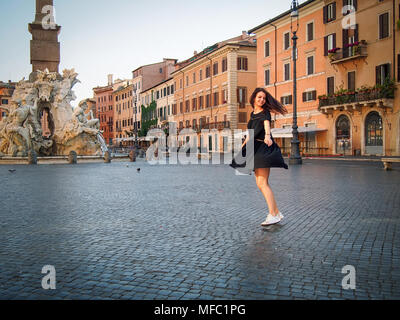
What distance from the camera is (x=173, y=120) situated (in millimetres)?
66062

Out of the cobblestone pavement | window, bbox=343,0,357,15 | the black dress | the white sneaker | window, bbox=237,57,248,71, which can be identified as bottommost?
the cobblestone pavement

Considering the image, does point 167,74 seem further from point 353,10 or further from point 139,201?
point 139,201

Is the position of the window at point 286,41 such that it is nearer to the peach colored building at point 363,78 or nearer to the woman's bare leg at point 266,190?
the peach colored building at point 363,78

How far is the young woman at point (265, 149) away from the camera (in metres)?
5.99

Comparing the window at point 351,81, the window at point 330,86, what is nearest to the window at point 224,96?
the window at point 330,86

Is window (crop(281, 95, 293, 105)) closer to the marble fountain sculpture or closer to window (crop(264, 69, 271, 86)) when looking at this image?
window (crop(264, 69, 271, 86))

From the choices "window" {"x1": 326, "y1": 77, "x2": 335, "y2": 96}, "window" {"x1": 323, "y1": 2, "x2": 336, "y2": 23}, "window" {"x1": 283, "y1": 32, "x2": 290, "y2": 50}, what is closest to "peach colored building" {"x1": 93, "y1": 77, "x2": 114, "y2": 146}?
"window" {"x1": 283, "y1": 32, "x2": 290, "y2": 50}

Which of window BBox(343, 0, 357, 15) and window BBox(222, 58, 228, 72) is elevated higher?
window BBox(343, 0, 357, 15)

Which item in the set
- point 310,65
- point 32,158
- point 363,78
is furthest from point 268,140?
point 310,65

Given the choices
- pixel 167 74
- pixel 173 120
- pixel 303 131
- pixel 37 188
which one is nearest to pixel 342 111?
pixel 303 131

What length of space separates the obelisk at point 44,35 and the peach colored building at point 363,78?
20.6 m

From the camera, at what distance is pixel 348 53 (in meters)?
31.9

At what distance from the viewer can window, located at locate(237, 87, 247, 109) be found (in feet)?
157

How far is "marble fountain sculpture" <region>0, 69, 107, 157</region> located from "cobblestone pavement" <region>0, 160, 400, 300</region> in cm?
2004
